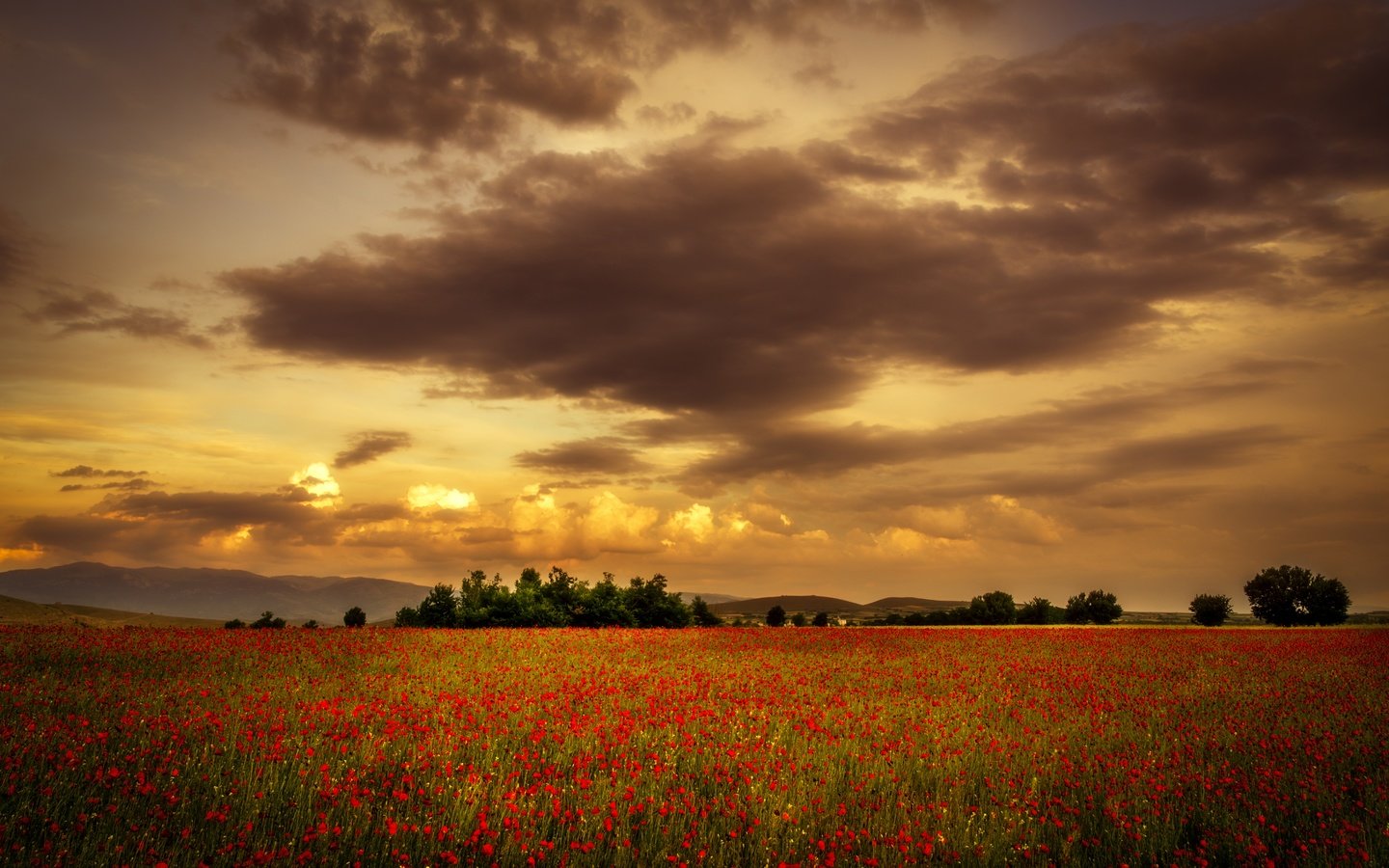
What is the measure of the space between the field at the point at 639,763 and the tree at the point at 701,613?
28.9m

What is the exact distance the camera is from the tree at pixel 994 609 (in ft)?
252

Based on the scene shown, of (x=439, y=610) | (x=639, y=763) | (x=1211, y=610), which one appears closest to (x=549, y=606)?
(x=439, y=610)

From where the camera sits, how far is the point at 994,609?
7881 cm

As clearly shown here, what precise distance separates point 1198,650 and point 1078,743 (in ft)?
72.5

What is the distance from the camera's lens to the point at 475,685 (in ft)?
51.4

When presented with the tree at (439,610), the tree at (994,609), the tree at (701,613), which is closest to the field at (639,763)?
the tree at (439,610)

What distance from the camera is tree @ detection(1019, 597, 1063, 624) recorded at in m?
79.8

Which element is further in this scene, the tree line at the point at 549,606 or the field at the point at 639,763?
the tree line at the point at 549,606

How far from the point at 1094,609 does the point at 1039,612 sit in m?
10.5

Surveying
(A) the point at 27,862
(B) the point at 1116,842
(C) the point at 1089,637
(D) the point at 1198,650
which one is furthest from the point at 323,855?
(C) the point at 1089,637

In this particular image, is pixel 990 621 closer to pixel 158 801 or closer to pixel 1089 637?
pixel 1089 637

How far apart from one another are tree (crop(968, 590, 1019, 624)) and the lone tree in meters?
41.4

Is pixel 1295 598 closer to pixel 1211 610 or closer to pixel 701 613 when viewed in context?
pixel 1211 610

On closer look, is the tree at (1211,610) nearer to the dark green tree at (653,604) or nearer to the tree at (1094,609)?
the tree at (1094,609)
